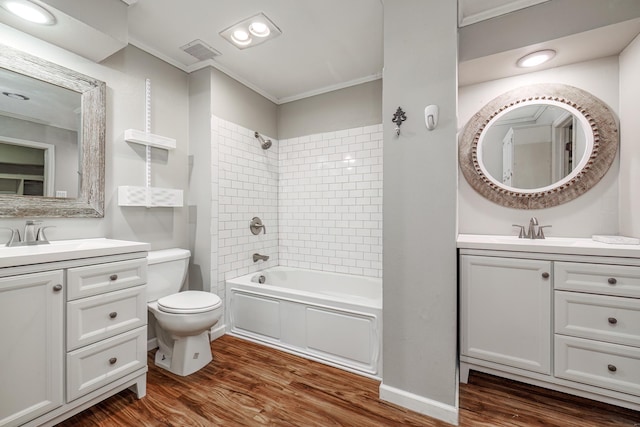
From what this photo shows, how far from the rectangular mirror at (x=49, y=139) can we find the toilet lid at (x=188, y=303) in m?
0.80

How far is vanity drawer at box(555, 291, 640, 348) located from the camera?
144cm

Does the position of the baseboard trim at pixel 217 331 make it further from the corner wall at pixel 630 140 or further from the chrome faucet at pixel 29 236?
the corner wall at pixel 630 140

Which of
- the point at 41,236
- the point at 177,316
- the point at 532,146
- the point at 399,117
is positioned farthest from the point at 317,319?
the point at 532,146

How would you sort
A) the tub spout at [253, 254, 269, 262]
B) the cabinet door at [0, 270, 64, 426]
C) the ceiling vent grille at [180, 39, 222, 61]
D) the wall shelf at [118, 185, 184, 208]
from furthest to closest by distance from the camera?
the tub spout at [253, 254, 269, 262] → the ceiling vent grille at [180, 39, 222, 61] → the wall shelf at [118, 185, 184, 208] → the cabinet door at [0, 270, 64, 426]

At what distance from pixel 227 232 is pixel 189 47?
1634 millimetres

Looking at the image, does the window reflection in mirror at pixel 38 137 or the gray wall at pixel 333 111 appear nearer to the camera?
the window reflection in mirror at pixel 38 137

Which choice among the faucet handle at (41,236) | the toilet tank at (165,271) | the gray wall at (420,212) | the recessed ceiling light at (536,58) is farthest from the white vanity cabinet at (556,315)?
the faucet handle at (41,236)

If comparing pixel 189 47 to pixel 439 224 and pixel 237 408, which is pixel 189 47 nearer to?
pixel 439 224

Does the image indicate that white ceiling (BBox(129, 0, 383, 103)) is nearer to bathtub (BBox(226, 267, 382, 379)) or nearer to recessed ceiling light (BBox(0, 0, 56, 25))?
recessed ceiling light (BBox(0, 0, 56, 25))

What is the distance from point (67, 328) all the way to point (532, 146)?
3220mm

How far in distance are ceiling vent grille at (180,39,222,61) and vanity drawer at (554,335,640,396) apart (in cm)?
A: 320

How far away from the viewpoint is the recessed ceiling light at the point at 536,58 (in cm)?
183

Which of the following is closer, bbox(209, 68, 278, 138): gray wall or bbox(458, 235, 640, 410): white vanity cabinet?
bbox(458, 235, 640, 410): white vanity cabinet

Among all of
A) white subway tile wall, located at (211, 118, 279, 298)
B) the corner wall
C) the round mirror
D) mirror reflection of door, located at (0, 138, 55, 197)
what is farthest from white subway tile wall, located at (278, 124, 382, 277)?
mirror reflection of door, located at (0, 138, 55, 197)
